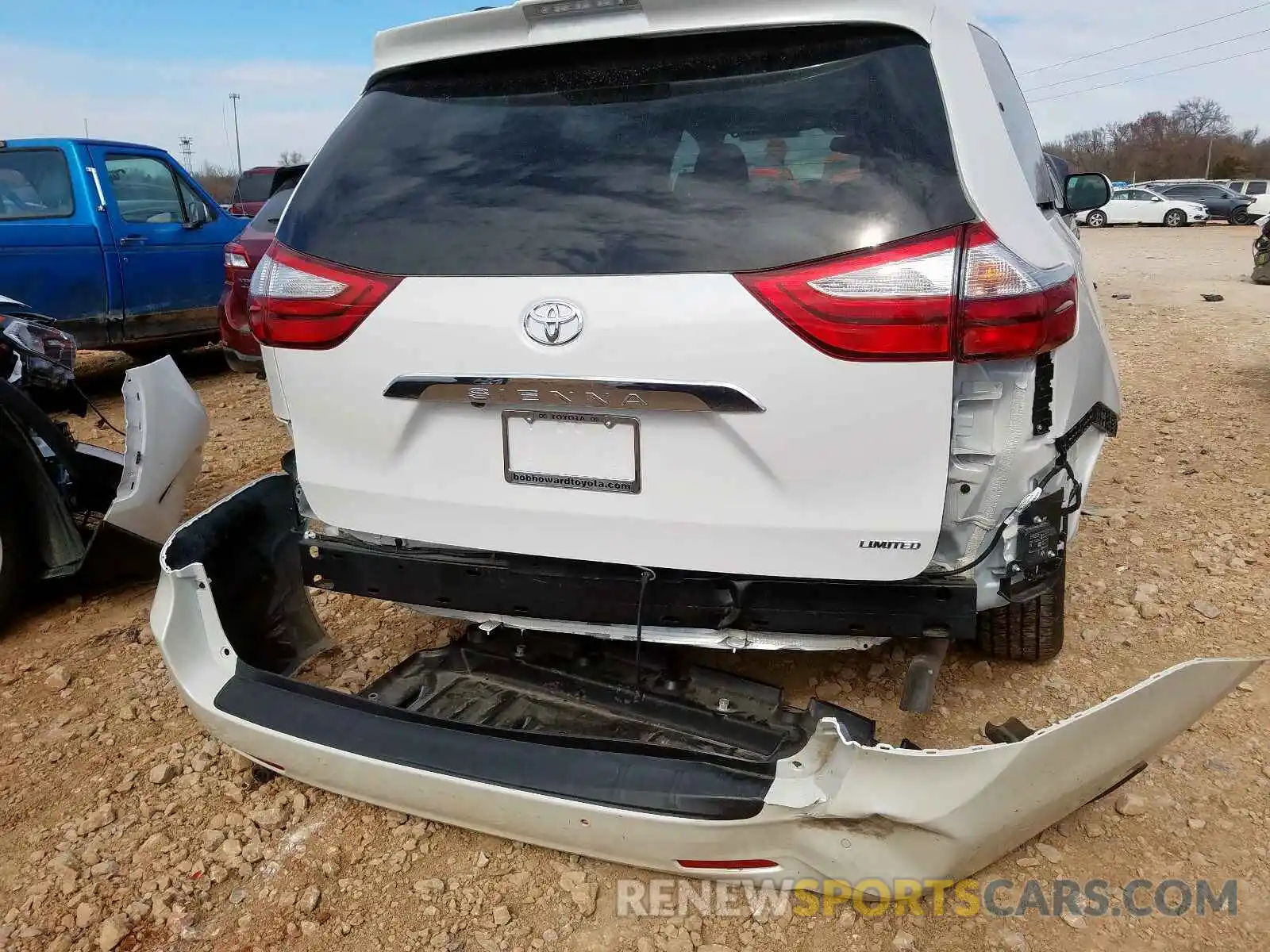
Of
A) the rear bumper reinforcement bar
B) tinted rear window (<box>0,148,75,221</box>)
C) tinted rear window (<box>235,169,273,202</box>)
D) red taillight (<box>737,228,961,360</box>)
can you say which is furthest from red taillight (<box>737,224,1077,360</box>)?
tinted rear window (<box>235,169,273,202</box>)

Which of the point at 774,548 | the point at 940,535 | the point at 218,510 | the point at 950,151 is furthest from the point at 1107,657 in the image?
the point at 218,510

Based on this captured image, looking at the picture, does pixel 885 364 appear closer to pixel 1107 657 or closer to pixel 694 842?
pixel 694 842

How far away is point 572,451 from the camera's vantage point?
200cm

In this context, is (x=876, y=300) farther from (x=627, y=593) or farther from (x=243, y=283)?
(x=243, y=283)

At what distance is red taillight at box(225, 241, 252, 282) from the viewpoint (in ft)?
21.7

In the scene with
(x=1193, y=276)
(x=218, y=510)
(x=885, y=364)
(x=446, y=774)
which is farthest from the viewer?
(x=1193, y=276)

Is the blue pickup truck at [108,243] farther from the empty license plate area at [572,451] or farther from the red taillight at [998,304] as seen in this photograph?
the red taillight at [998,304]

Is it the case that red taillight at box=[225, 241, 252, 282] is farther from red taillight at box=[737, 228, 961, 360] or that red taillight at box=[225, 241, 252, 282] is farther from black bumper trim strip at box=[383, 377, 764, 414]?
red taillight at box=[737, 228, 961, 360]

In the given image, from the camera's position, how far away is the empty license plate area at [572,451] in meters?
1.96

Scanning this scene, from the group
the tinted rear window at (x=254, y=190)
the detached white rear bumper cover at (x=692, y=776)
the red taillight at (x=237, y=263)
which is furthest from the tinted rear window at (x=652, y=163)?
the tinted rear window at (x=254, y=190)

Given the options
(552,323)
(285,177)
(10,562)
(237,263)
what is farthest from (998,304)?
(285,177)

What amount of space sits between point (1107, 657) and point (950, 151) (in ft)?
6.62

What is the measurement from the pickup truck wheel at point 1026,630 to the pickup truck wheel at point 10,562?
3532 mm

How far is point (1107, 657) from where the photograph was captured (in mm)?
3086
